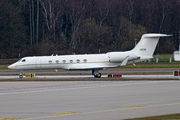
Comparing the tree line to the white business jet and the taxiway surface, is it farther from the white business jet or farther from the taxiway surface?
the taxiway surface

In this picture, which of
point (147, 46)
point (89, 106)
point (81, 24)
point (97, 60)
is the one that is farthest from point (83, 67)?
point (81, 24)

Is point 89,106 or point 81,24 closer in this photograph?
point 89,106

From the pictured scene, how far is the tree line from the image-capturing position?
73.4 meters

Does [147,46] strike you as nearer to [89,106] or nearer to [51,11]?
[89,106]

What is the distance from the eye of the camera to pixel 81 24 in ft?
264

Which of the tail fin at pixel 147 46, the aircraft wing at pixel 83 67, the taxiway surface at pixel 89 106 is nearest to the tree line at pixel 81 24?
the aircraft wing at pixel 83 67

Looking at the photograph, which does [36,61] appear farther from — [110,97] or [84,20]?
[84,20]

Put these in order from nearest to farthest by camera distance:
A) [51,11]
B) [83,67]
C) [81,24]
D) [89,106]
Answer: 1. [89,106]
2. [83,67]
3. [81,24]
4. [51,11]

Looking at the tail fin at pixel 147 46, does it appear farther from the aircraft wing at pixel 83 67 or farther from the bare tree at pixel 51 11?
the bare tree at pixel 51 11

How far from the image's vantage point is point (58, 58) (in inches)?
1448

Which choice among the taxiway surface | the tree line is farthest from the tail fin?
the tree line

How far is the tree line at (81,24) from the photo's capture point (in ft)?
241

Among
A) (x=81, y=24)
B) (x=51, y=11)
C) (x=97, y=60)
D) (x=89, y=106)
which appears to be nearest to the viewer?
(x=89, y=106)

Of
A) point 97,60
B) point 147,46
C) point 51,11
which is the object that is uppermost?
point 51,11
